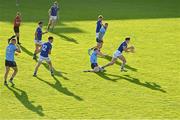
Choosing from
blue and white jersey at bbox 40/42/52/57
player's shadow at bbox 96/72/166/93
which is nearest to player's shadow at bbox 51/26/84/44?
player's shadow at bbox 96/72/166/93

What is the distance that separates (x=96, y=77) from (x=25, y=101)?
15.9 feet

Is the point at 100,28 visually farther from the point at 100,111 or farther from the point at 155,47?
the point at 100,111

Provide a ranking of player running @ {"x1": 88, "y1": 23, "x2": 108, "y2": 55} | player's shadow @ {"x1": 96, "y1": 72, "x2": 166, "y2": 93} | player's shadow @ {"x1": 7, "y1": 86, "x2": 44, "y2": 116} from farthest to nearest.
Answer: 1. player running @ {"x1": 88, "y1": 23, "x2": 108, "y2": 55}
2. player's shadow @ {"x1": 96, "y1": 72, "x2": 166, "y2": 93}
3. player's shadow @ {"x1": 7, "y1": 86, "x2": 44, "y2": 116}

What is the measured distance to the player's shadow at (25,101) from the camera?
1752 centimetres

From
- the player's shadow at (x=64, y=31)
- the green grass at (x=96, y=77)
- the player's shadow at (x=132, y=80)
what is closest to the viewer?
the green grass at (x=96, y=77)

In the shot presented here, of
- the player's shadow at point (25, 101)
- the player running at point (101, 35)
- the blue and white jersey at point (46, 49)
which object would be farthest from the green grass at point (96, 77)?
the blue and white jersey at point (46, 49)

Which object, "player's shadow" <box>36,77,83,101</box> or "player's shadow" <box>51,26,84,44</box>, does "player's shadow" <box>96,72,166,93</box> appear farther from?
"player's shadow" <box>51,26,84,44</box>

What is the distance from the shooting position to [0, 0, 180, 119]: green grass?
701 inches

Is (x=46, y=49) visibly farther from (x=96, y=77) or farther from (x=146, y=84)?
(x=146, y=84)

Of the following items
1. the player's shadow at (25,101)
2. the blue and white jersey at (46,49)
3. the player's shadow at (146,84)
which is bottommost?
the player's shadow at (25,101)

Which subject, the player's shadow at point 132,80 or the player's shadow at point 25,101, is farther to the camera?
the player's shadow at point 132,80

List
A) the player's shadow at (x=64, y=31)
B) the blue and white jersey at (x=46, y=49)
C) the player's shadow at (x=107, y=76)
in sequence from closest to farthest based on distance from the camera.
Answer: the blue and white jersey at (x=46, y=49) < the player's shadow at (x=107, y=76) < the player's shadow at (x=64, y=31)

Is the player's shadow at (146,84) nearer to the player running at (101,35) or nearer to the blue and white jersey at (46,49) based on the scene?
the blue and white jersey at (46,49)

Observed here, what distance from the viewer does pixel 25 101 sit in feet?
60.7
